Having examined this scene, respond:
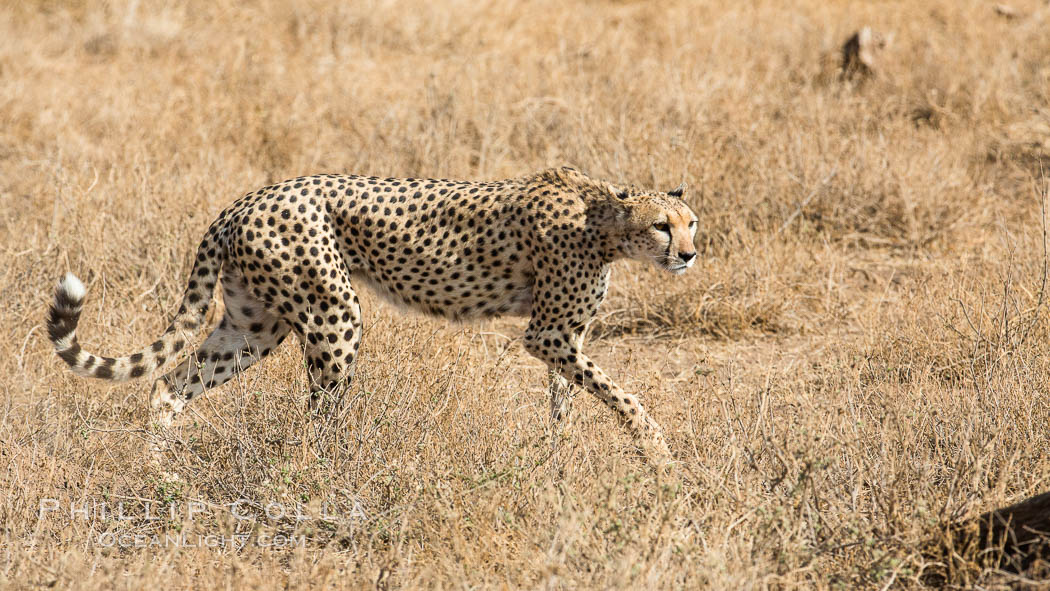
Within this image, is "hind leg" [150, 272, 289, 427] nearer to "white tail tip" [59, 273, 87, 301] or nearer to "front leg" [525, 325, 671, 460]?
"white tail tip" [59, 273, 87, 301]

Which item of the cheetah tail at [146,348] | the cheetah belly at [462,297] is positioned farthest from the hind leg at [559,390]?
the cheetah tail at [146,348]

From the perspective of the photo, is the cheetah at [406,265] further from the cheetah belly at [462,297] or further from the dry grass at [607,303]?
the dry grass at [607,303]

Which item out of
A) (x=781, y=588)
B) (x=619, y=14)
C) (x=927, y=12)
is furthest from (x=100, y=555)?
(x=927, y=12)

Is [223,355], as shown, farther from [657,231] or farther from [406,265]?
[657,231]

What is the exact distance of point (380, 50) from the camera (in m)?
8.54

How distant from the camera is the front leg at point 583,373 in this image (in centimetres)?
385

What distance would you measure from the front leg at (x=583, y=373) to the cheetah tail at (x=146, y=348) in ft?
3.84

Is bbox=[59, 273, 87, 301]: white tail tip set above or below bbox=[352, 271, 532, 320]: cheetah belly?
above

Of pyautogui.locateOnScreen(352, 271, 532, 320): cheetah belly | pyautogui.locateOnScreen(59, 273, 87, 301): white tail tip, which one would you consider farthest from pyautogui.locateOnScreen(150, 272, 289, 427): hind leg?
pyautogui.locateOnScreen(59, 273, 87, 301): white tail tip

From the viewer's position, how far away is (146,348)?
3.92 m

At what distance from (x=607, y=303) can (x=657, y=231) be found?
1.43 meters

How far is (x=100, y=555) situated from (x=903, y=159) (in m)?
4.56

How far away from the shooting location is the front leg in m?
3.85

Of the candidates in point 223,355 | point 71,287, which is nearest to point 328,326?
point 223,355
